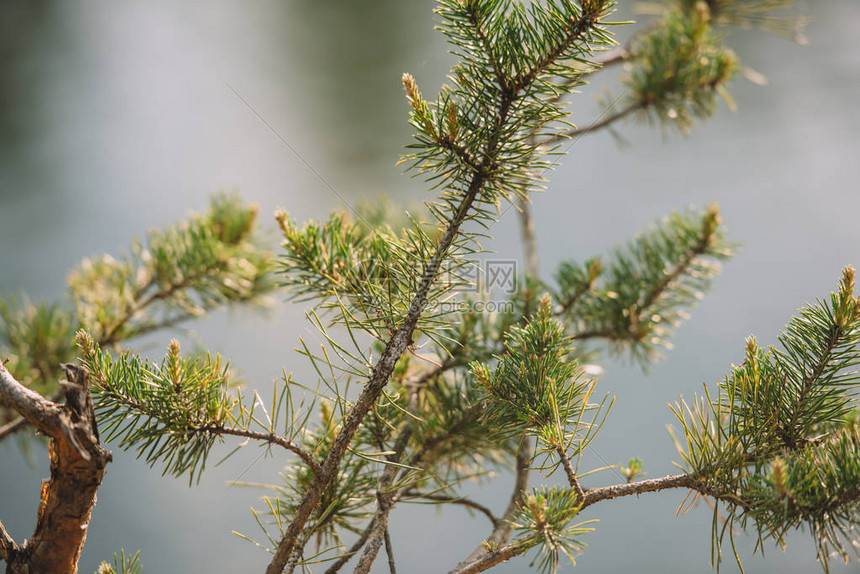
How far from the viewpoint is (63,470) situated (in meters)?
0.24

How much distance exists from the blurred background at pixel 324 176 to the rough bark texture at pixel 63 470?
591 millimetres

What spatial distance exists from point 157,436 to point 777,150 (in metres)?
1.01

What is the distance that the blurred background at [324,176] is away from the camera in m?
0.88

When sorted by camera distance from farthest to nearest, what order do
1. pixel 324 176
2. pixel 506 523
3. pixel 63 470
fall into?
pixel 324 176 → pixel 506 523 → pixel 63 470

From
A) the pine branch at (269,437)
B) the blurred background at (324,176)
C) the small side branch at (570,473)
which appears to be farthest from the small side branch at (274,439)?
the blurred background at (324,176)

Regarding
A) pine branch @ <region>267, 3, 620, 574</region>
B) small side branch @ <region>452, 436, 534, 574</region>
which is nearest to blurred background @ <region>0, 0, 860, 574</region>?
small side branch @ <region>452, 436, 534, 574</region>

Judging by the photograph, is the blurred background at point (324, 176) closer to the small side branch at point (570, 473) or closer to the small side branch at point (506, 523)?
the small side branch at point (506, 523)

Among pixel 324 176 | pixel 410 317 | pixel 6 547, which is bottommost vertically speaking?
pixel 6 547

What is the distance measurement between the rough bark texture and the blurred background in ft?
1.94

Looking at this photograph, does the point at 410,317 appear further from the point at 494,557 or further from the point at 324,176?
the point at 324,176

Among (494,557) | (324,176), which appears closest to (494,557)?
(494,557)

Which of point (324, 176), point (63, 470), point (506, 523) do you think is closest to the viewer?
point (63, 470)

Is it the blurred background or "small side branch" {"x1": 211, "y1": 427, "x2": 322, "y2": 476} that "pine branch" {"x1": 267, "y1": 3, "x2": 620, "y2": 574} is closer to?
"small side branch" {"x1": 211, "y1": 427, "x2": 322, "y2": 476}

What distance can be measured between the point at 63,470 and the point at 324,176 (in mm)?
956
